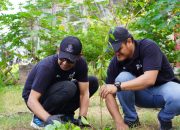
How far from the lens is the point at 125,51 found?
12.2 feet

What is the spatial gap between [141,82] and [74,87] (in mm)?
848

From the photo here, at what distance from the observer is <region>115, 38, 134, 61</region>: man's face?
370cm

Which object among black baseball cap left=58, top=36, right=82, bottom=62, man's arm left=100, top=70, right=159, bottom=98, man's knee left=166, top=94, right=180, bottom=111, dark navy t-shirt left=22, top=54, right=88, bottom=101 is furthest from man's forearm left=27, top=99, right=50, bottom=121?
man's knee left=166, top=94, right=180, bottom=111

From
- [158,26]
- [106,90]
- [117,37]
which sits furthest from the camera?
[158,26]

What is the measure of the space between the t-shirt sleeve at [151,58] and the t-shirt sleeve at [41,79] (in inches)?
35.6

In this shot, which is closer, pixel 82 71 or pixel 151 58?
pixel 151 58

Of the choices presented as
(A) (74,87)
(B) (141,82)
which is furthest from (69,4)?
(B) (141,82)

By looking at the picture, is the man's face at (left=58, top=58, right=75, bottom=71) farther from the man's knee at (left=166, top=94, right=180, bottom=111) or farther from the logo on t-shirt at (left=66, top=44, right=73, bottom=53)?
the man's knee at (left=166, top=94, right=180, bottom=111)

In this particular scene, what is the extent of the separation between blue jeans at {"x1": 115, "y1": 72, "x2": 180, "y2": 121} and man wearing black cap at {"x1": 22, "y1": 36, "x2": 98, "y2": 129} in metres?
0.44

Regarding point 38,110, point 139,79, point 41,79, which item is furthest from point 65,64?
point 139,79

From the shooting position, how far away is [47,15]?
8.33 m

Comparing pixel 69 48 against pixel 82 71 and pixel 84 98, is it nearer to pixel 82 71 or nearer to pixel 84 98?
pixel 82 71

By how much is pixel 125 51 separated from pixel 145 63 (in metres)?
0.21

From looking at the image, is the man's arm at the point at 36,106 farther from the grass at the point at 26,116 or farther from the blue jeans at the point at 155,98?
the blue jeans at the point at 155,98
